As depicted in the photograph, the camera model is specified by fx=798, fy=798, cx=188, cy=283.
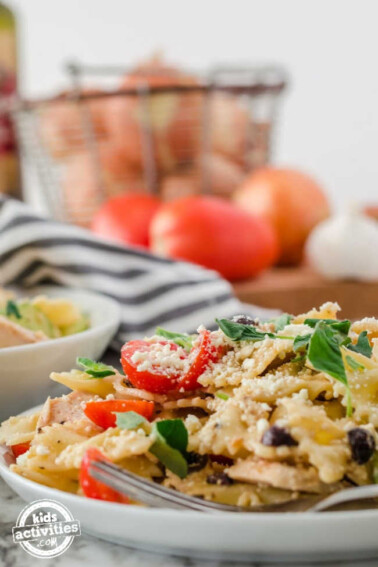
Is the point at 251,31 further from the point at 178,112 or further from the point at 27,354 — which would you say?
the point at 27,354

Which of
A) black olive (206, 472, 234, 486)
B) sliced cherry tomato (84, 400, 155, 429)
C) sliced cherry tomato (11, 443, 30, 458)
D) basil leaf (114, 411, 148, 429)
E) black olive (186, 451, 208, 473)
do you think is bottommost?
sliced cherry tomato (11, 443, 30, 458)

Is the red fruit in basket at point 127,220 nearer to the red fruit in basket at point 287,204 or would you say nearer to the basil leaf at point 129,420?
the red fruit in basket at point 287,204

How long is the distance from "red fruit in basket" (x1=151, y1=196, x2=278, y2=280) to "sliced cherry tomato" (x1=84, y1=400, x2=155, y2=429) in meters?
1.05

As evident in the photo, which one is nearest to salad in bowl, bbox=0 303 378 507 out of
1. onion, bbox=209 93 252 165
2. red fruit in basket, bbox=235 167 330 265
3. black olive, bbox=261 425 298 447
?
black olive, bbox=261 425 298 447

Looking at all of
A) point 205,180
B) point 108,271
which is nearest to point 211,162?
point 205,180

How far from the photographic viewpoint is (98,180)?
213cm

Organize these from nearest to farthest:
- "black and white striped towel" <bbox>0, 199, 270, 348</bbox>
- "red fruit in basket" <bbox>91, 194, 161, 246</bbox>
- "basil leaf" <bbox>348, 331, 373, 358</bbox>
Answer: "basil leaf" <bbox>348, 331, 373, 358</bbox>
"black and white striped towel" <bbox>0, 199, 270, 348</bbox>
"red fruit in basket" <bbox>91, 194, 161, 246</bbox>

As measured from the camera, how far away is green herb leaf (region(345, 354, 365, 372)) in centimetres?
70

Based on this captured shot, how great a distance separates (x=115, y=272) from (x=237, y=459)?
0.92 m

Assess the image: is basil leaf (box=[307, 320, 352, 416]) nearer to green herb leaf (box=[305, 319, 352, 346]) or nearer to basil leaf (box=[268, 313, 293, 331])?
green herb leaf (box=[305, 319, 352, 346])

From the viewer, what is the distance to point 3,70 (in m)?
2.22

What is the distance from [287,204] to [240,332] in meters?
1.29

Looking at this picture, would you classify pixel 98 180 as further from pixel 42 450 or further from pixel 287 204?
pixel 42 450

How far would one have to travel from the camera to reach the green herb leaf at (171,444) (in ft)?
2.13
